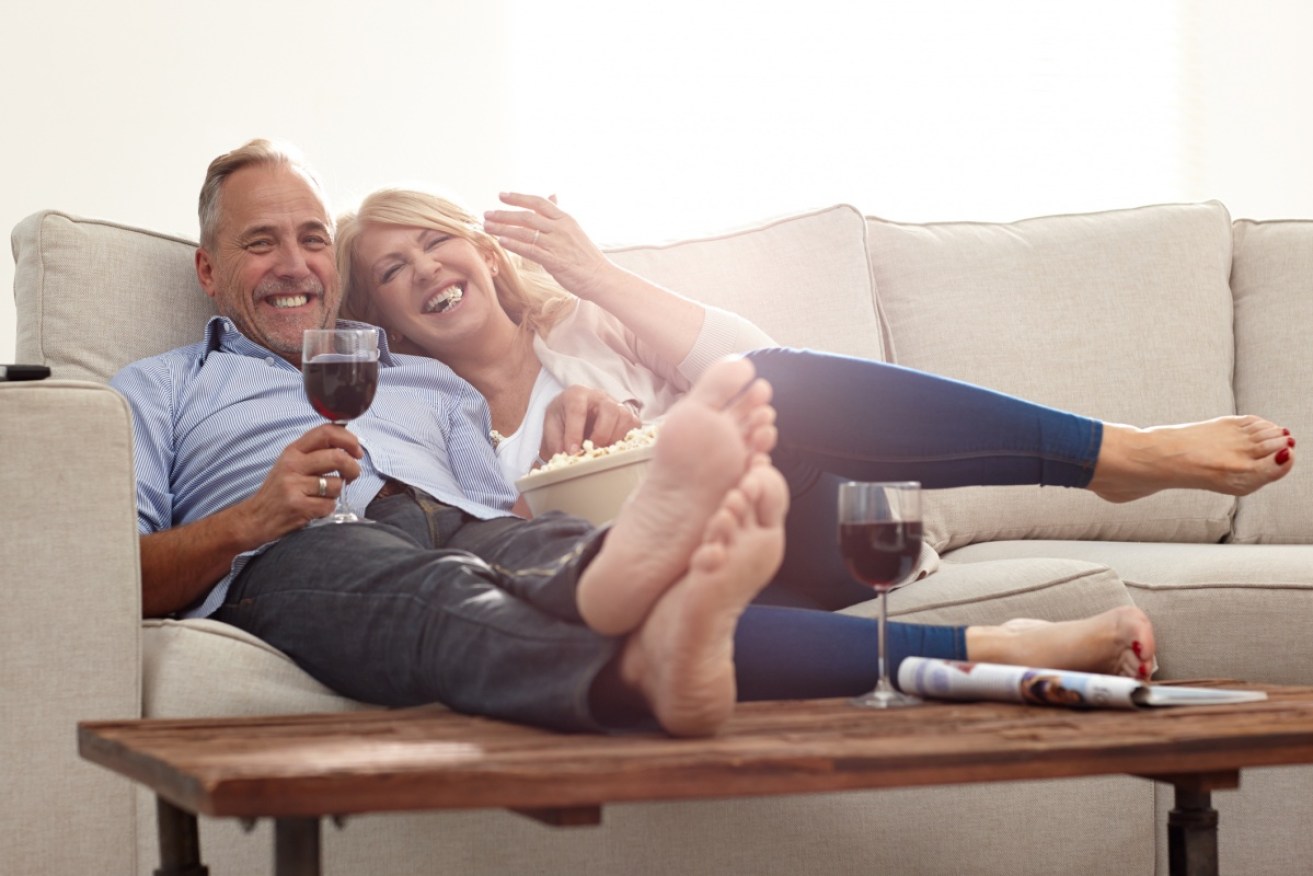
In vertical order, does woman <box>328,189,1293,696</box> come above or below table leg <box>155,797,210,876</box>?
above

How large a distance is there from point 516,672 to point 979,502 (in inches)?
58.5

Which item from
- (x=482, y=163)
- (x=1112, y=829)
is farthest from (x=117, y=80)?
(x=1112, y=829)

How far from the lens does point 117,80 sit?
3.12 metres

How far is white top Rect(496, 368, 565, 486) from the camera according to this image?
212cm

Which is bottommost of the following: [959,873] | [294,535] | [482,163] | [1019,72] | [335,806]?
[959,873]

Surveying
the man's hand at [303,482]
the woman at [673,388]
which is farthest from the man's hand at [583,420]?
the man's hand at [303,482]

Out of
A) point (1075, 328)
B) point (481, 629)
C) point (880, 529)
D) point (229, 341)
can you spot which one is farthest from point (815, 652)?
point (1075, 328)

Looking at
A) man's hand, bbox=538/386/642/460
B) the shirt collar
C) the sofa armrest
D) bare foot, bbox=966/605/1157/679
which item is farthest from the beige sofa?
man's hand, bbox=538/386/642/460

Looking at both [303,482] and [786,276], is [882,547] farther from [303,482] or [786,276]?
[786,276]

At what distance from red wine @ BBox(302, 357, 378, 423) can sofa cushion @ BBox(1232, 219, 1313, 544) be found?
1.65 metres

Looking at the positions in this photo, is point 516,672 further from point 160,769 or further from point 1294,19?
point 1294,19

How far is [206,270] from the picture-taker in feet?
7.33

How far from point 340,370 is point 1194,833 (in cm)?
103

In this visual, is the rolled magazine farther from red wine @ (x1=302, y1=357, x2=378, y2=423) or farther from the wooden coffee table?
red wine @ (x1=302, y1=357, x2=378, y2=423)
